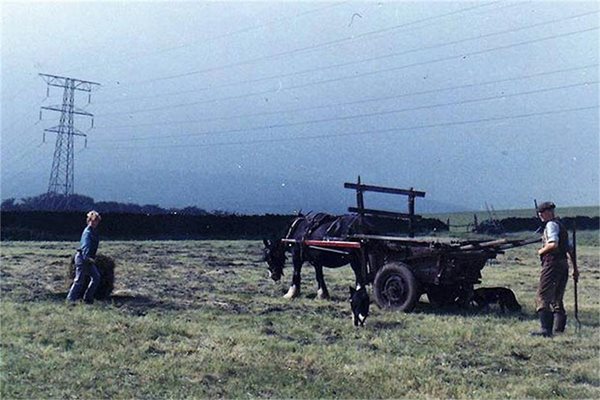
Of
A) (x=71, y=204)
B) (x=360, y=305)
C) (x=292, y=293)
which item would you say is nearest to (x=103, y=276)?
(x=292, y=293)

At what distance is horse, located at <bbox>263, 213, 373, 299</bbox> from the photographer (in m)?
13.4

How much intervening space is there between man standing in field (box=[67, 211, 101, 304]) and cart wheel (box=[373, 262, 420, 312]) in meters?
4.84

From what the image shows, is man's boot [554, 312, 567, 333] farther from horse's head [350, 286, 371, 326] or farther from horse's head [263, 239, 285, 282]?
horse's head [263, 239, 285, 282]

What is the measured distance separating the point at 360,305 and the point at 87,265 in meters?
5.05

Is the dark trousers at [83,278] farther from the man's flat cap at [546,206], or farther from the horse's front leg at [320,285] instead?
the man's flat cap at [546,206]

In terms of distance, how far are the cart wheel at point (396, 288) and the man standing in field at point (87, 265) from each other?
484 cm

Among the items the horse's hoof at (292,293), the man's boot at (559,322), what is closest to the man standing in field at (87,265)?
the horse's hoof at (292,293)

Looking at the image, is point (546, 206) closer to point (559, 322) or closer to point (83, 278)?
point (559, 322)

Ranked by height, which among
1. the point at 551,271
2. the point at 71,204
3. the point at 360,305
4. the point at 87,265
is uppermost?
the point at 71,204

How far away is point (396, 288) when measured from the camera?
12.0 meters

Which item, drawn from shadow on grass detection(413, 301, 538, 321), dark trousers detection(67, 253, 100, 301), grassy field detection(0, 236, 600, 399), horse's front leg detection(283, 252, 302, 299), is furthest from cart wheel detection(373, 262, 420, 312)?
dark trousers detection(67, 253, 100, 301)

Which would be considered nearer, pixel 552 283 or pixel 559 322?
pixel 552 283

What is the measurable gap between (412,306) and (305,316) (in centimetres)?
177

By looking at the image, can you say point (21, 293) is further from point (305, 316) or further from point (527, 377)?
point (527, 377)
